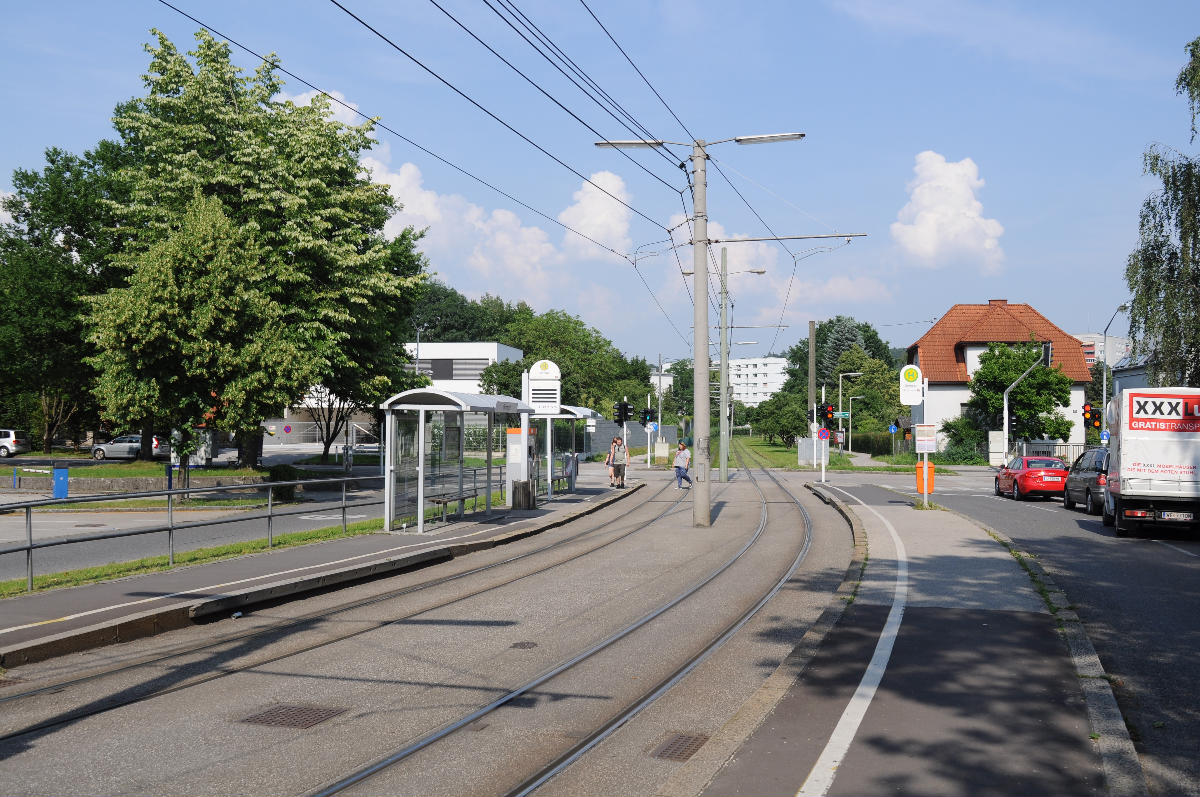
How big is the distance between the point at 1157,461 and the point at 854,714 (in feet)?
48.6

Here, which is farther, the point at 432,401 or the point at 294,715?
the point at 432,401

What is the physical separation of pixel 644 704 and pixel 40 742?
368 cm

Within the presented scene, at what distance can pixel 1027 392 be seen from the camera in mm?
56938

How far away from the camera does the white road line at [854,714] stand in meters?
4.99

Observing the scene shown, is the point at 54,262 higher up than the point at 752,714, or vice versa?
the point at 54,262

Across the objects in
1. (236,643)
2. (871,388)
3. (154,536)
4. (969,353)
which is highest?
(969,353)

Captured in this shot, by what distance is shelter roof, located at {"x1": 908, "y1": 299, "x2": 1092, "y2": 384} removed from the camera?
2717 inches

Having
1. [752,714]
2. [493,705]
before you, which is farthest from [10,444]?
[752,714]

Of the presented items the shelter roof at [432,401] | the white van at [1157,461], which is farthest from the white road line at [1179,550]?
the shelter roof at [432,401]

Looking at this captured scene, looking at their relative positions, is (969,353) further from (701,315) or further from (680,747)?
(680,747)

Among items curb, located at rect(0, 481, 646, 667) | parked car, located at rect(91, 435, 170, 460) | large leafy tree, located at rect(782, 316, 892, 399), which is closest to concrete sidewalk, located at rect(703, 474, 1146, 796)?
curb, located at rect(0, 481, 646, 667)

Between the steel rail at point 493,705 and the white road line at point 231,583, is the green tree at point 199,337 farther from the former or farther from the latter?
the steel rail at point 493,705

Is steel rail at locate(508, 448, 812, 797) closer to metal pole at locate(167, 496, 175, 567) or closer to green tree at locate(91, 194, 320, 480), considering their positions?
metal pole at locate(167, 496, 175, 567)

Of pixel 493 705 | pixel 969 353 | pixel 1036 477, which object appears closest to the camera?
pixel 493 705
